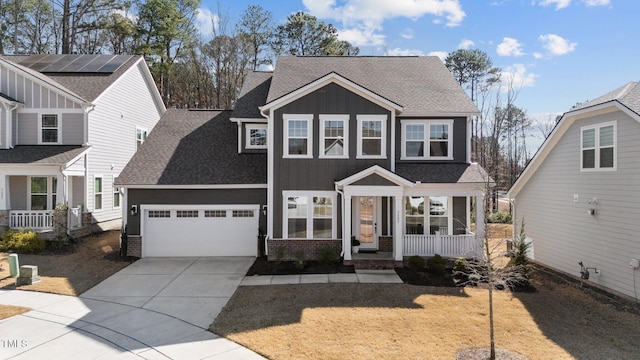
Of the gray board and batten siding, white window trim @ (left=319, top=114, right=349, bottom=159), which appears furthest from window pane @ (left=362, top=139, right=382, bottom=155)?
the gray board and batten siding

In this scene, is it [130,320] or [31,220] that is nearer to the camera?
[130,320]

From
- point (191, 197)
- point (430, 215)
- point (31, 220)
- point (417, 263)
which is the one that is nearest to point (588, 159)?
point (430, 215)

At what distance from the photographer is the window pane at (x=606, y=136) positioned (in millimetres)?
10641

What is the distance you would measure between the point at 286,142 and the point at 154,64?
2261 centimetres

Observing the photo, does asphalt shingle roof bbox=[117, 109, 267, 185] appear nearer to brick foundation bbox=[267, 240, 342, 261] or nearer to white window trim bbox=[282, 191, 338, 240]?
white window trim bbox=[282, 191, 338, 240]

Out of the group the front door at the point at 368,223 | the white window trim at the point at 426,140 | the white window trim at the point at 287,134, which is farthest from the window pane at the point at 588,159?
the white window trim at the point at 287,134

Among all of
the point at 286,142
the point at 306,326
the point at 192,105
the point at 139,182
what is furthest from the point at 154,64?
the point at 306,326

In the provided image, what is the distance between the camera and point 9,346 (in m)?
7.18

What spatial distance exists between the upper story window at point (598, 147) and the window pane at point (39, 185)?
22.7m

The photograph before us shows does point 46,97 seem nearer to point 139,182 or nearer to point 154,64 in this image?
point 139,182

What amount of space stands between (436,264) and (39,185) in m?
18.6

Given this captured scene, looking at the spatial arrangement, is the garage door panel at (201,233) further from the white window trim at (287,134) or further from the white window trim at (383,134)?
the white window trim at (383,134)

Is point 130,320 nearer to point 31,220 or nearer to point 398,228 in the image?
point 398,228

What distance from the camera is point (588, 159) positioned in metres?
11.5
